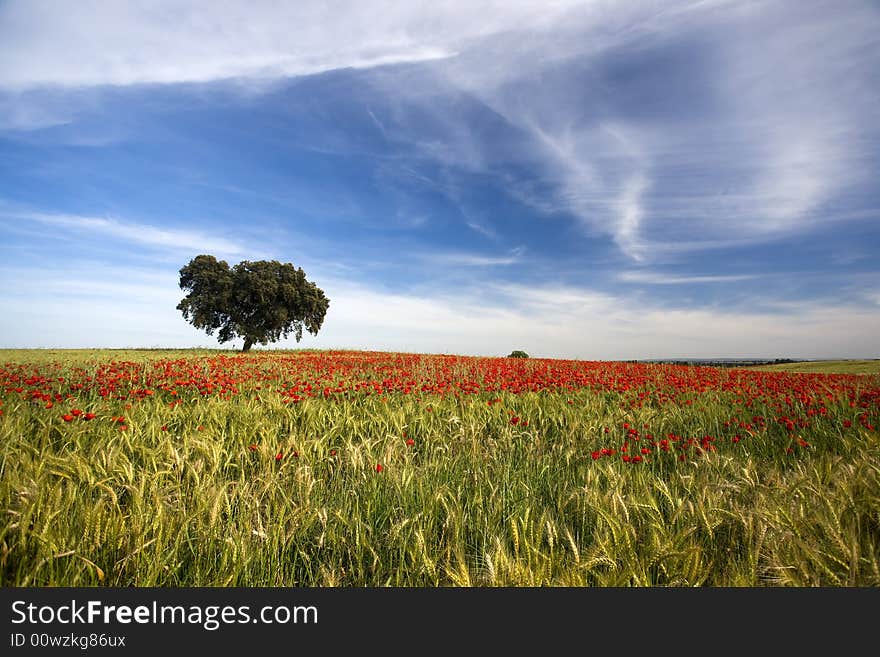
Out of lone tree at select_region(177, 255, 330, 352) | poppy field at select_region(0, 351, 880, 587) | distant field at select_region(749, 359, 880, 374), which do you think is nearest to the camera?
poppy field at select_region(0, 351, 880, 587)

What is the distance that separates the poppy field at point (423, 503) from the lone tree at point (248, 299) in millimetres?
33464

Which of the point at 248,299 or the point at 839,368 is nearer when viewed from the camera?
the point at 839,368

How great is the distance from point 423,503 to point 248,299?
39524mm

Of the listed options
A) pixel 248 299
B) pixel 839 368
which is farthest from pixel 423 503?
pixel 248 299

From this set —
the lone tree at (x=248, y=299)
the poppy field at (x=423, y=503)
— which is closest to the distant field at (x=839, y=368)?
the poppy field at (x=423, y=503)

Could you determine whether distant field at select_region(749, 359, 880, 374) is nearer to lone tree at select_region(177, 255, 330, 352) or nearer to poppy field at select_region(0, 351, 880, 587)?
poppy field at select_region(0, 351, 880, 587)

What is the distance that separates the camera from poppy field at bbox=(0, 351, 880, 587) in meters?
2.22

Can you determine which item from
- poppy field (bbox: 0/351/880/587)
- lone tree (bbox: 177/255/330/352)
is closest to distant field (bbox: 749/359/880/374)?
poppy field (bbox: 0/351/880/587)

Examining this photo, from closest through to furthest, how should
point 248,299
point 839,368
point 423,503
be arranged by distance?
point 423,503, point 839,368, point 248,299

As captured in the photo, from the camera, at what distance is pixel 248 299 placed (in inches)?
1513

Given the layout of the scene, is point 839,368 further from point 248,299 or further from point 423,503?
point 248,299

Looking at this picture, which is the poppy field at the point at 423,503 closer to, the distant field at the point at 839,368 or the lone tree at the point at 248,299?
the distant field at the point at 839,368

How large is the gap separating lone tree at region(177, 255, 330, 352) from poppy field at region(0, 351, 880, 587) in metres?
33.5

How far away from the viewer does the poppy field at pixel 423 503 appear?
2.22 m
